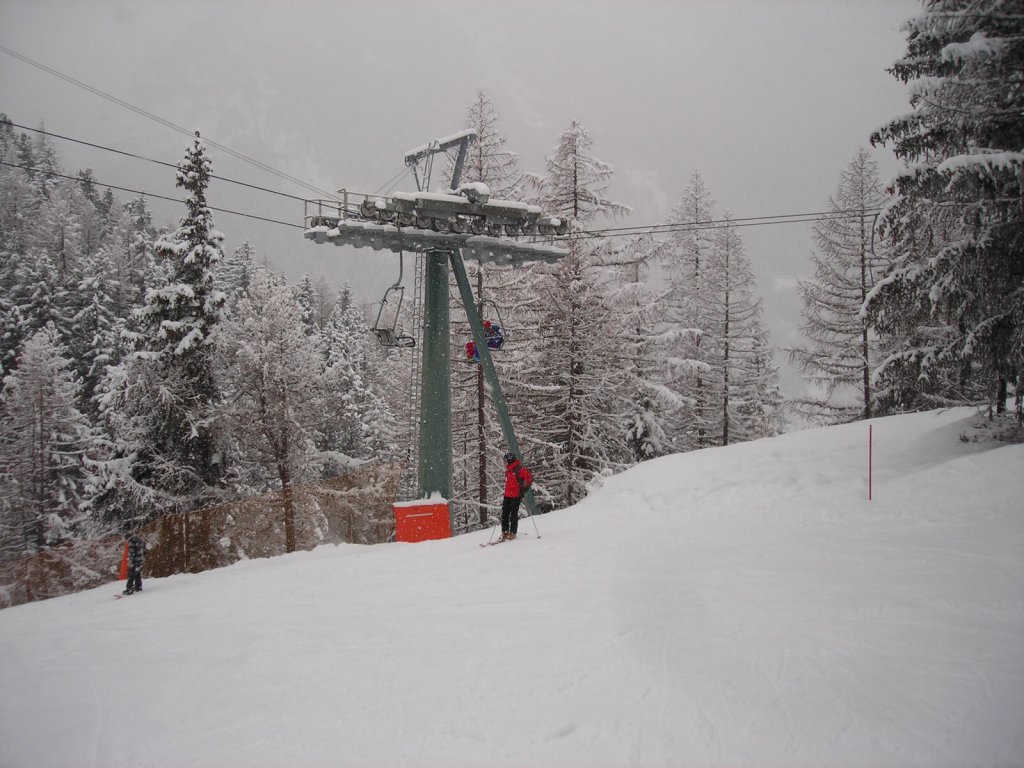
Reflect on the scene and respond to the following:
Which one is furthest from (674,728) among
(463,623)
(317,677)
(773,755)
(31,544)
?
(31,544)

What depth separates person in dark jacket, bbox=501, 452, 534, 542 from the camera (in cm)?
1106

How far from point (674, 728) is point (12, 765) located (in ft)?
17.2

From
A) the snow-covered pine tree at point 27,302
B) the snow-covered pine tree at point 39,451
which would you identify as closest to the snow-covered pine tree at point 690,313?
the snow-covered pine tree at point 39,451

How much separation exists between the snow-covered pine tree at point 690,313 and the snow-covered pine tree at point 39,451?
27511mm

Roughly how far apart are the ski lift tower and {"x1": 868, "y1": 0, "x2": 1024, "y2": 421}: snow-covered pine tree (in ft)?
29.5

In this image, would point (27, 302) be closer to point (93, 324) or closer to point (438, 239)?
point (93, 324)

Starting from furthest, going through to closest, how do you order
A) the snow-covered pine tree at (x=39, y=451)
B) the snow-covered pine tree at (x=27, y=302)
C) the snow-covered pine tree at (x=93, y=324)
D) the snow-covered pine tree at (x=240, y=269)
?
the snow-covered pine tree at (x=240, y=269), the snow-covered pine tree at (x=27, y=302), the snow-covered pine tree at (x=93, y=324), the snow-covered pine tree at (x=39, y=451)

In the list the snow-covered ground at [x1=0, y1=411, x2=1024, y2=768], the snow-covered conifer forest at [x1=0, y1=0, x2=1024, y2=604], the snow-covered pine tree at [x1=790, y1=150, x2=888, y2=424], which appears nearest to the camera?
the snow-covered ground at [x1=0, y1=411, x2=1024, y2=768]

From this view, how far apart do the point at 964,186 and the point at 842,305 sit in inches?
608

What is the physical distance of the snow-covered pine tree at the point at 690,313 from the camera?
26469mm

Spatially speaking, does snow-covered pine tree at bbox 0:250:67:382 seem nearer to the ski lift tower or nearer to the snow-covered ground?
the ski lift tower

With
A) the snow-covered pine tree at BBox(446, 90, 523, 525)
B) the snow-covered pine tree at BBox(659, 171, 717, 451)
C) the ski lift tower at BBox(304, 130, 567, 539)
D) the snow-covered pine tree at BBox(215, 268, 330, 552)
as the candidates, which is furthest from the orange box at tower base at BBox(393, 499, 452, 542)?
the snow-covered pine tree at BBox(659, 171, 717, 451)

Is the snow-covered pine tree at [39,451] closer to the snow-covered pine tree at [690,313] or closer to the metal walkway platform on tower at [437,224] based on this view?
the metal walkway platform on tower at [437,224]

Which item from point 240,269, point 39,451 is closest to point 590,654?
point 39,451
